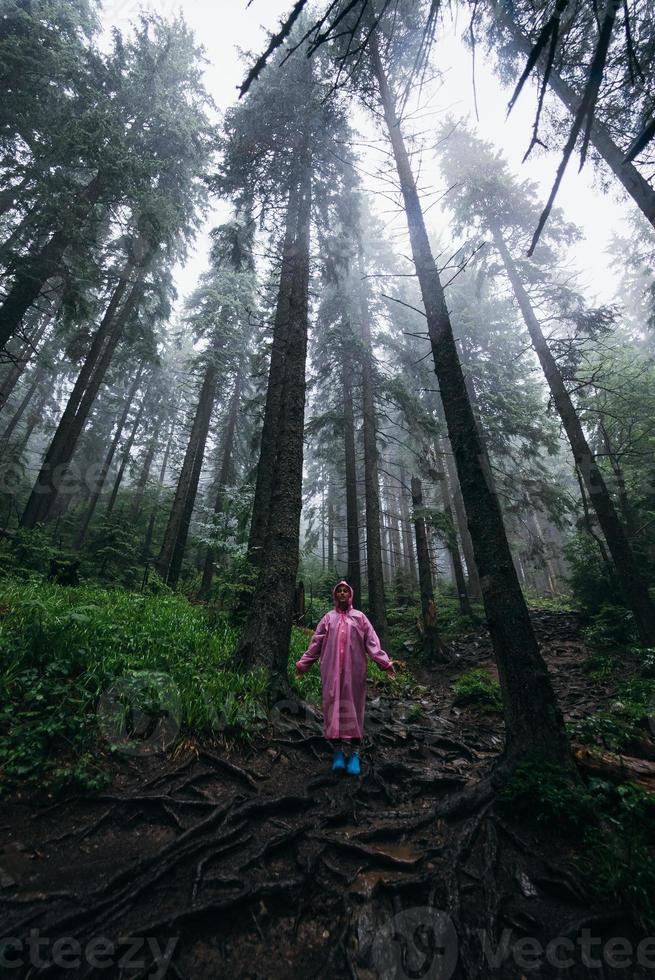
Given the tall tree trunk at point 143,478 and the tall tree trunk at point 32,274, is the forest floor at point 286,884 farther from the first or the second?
the tall tree trunk at point 143,478

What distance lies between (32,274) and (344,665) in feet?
38.9

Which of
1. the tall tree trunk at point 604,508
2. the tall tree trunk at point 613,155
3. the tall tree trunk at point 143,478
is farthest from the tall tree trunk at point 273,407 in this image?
the tall tree trunk at point 143,478

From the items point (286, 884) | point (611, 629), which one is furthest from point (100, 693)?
point (611, 629)

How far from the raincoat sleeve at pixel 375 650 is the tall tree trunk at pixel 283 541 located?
143 cm

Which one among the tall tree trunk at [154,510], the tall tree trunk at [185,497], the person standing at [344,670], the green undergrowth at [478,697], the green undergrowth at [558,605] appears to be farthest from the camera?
the tall tree trunk at [154,510]

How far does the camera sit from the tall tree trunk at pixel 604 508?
370 inches

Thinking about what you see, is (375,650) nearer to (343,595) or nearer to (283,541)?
(343,595)

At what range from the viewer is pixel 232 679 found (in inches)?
214

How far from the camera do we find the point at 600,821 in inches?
136

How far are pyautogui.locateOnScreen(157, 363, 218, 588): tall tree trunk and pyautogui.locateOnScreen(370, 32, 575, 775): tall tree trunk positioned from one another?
11461 millimetres

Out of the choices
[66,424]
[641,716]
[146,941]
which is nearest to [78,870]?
[146,941]

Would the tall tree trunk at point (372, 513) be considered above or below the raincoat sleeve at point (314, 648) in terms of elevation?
above

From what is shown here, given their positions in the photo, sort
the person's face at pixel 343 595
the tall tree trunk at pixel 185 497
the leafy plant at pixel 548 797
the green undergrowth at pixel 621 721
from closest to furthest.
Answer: the leafy plant at pixel 548 797, the green undergrowth at pixel 621 721, the person's face at pixel 343 595, the tall tree trunk at pixel 185 497

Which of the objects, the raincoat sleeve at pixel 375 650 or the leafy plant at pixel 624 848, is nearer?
the leafy plant at pixel 624 848
